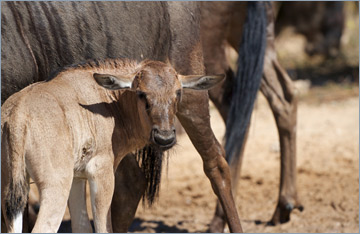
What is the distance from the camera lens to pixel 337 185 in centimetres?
706

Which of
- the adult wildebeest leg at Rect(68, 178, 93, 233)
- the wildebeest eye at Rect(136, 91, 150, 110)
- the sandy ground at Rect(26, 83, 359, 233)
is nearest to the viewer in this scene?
the wildebeest eye at Rect(136, 91, 150, 110)

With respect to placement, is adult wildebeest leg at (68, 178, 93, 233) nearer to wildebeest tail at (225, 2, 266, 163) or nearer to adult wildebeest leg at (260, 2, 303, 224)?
wildebeest tail at (225, 2, 266, 163)

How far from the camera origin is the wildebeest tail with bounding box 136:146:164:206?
529 centimetres

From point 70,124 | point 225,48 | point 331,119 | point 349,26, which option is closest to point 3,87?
point 70,124

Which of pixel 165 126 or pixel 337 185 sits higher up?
pixel 165 126

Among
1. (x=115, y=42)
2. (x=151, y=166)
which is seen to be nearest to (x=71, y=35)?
(x=115, y=42)

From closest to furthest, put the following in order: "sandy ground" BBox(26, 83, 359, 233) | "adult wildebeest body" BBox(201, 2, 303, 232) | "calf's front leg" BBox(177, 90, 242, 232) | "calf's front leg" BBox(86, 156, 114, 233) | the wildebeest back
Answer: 1. "calf's front leg" BBox(86, 156, 114, 233)
2. the wildebeest back
3. "calf's front leg" BBox(177, 90, 242, 232)
4. "adult wildebeest body" BBox(201, 2, 303, 232)
5. "sandy ground" BBox(26, 83, 359, 233)

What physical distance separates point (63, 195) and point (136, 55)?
1600mm

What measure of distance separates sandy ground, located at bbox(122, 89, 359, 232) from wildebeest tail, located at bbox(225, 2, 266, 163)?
0.65m

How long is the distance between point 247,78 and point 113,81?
2535 mm

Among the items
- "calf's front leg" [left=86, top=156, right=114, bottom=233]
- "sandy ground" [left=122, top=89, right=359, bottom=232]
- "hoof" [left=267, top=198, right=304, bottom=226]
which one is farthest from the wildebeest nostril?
"hoof" [left=267, top=198, right=304, bottom=226]

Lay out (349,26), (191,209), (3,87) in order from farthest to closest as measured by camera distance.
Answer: (349,26)
(191,209)
(3,87)

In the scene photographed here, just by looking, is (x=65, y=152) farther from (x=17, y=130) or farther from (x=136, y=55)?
(x=136, y=55)

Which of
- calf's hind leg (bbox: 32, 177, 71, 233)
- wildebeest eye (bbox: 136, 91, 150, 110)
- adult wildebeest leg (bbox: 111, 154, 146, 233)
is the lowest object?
adult wildebeest leg (bbox: 111, 154, 146, 233)
